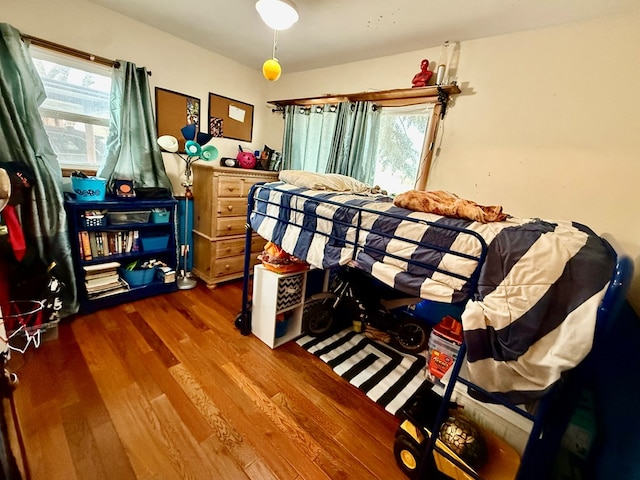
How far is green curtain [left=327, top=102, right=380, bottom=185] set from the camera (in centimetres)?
254

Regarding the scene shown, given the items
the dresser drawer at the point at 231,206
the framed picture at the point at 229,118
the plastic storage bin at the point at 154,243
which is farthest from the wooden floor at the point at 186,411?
the framed picture at the point at 229,118

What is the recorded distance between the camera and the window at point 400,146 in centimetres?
241

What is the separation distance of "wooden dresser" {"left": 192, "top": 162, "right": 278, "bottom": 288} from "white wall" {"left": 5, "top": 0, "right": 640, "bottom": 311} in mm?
1029

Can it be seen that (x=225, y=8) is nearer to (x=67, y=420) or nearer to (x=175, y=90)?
(x=175, y=90)

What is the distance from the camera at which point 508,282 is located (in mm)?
930

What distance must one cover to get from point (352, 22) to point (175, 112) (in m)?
1.89

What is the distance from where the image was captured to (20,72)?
1783mm

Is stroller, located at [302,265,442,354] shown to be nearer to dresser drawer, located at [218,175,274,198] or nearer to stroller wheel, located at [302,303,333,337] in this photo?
stroller wheel, located at [302,303,333,337]

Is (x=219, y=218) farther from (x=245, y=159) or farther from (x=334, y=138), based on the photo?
(x=334, y=138)

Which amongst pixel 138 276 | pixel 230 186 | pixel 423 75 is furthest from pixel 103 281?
pixel 423 75

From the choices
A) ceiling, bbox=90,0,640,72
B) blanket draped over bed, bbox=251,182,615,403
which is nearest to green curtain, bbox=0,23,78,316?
ceiling, bbox=90,0,640,72

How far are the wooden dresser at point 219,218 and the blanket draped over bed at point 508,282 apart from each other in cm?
186

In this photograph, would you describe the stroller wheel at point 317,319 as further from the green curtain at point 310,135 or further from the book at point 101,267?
the book at point 101,267

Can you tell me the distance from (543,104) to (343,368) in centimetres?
233
